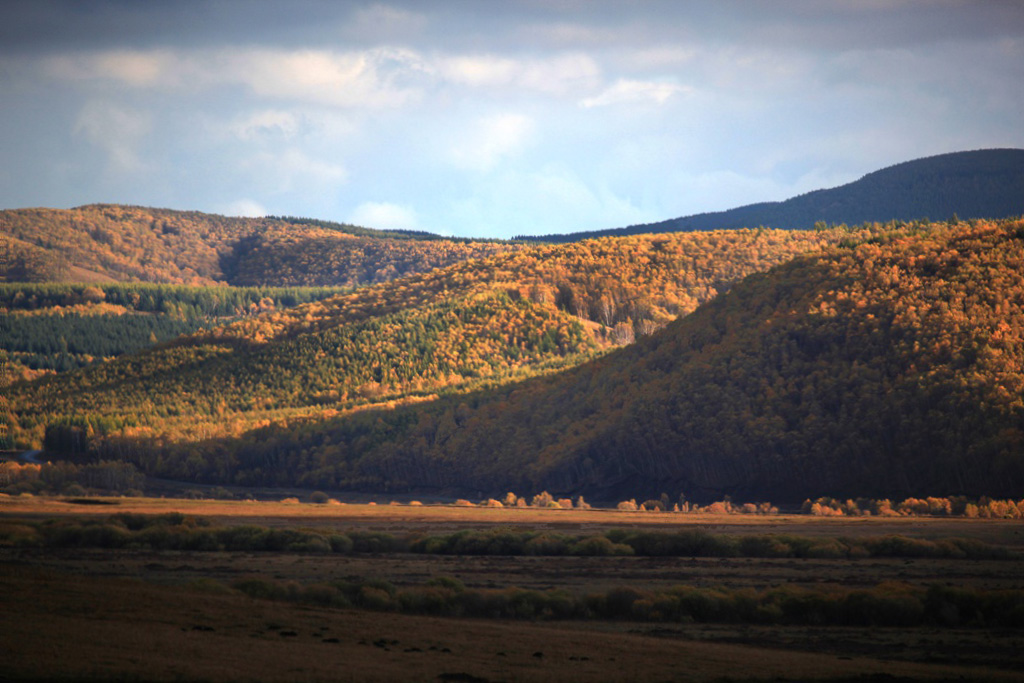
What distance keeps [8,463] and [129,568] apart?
8329 cm

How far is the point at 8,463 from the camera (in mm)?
136375

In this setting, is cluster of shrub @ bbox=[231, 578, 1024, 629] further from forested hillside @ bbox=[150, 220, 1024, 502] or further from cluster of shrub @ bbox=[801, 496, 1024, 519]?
forested hillside @ bbox=[150, 220, 1024, 502]

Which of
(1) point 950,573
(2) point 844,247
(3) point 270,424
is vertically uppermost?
(2) point 844,247

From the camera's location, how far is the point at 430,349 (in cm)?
18025

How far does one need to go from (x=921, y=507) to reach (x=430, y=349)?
95.8m

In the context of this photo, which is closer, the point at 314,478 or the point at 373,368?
the point at 314,478

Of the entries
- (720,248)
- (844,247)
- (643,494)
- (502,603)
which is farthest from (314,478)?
(502,603)

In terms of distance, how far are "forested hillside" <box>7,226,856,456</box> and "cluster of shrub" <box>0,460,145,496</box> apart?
2172 centimetres

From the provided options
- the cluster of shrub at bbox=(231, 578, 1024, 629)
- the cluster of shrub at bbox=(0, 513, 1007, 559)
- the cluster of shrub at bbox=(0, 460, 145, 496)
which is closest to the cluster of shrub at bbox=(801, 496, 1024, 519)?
the cluster of shrub at bbox=(0, 513, 1007, 559)

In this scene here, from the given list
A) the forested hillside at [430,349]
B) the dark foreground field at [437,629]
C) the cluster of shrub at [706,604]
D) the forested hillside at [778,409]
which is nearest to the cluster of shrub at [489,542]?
the dark foreground field at [437,629]

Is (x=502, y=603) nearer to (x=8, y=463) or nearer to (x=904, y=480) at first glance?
(x=904, y=480)

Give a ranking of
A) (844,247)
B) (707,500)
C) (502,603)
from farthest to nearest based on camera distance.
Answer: (844,247)
(707,500)
(502,603)

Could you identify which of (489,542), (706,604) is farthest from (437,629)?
(489,542)

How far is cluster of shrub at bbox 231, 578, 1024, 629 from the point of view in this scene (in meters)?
51.2
